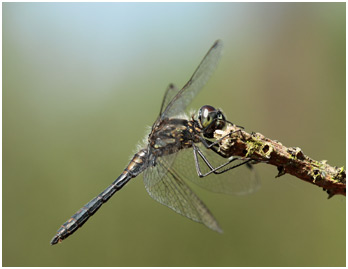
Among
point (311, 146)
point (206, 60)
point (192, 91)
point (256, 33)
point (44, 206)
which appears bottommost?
point (44, 206)

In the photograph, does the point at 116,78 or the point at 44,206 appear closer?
the point at 44,206

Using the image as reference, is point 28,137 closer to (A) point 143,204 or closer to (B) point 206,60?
(A) point 143,204

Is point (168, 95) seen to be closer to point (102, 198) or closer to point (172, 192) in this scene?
point (172, 192)

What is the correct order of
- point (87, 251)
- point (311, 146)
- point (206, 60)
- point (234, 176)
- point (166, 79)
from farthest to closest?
point (166, 79), point (311, 146), point (87, 251), point (234, 176), point (206, 60)

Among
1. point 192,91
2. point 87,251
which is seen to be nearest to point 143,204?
point 87,251

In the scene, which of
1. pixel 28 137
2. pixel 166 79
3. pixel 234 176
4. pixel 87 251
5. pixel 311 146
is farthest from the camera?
pixel 166 79

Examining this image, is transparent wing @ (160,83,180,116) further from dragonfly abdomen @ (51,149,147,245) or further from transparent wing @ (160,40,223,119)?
dragonfly abdomen @ (51,149,147,245)

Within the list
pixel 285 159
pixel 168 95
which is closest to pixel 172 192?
pixel 168 95
